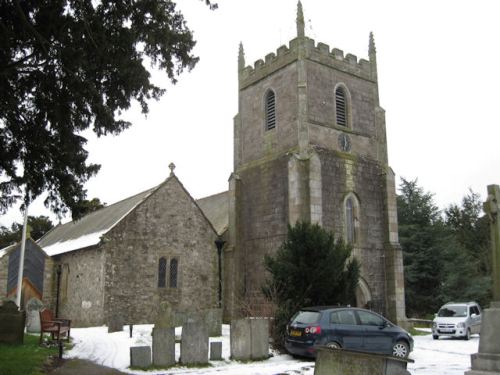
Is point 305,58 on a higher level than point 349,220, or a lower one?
higher

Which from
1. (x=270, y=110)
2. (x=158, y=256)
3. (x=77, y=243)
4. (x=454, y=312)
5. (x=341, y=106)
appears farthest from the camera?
(x=77, y=243)

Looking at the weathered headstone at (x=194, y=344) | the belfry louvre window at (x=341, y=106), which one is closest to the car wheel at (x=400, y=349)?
the weathered headstone at (x=194, y=344)

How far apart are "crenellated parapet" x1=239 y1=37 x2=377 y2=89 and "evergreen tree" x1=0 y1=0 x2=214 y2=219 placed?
16.0 metres

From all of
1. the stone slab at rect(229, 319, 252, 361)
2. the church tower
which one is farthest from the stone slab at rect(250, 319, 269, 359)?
the church tower

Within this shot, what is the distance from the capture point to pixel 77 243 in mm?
28688

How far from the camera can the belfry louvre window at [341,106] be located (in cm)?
2784

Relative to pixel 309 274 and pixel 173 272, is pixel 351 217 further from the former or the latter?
pixel 309 274

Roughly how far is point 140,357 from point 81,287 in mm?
14932

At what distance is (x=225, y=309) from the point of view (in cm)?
2761

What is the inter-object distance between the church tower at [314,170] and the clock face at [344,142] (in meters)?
0.05

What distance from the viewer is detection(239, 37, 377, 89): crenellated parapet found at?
89.2 ft

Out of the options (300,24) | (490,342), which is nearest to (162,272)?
(300,24)

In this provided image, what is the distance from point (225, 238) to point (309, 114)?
8012mm

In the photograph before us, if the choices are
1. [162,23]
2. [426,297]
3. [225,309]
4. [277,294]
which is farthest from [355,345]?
[426,297]
